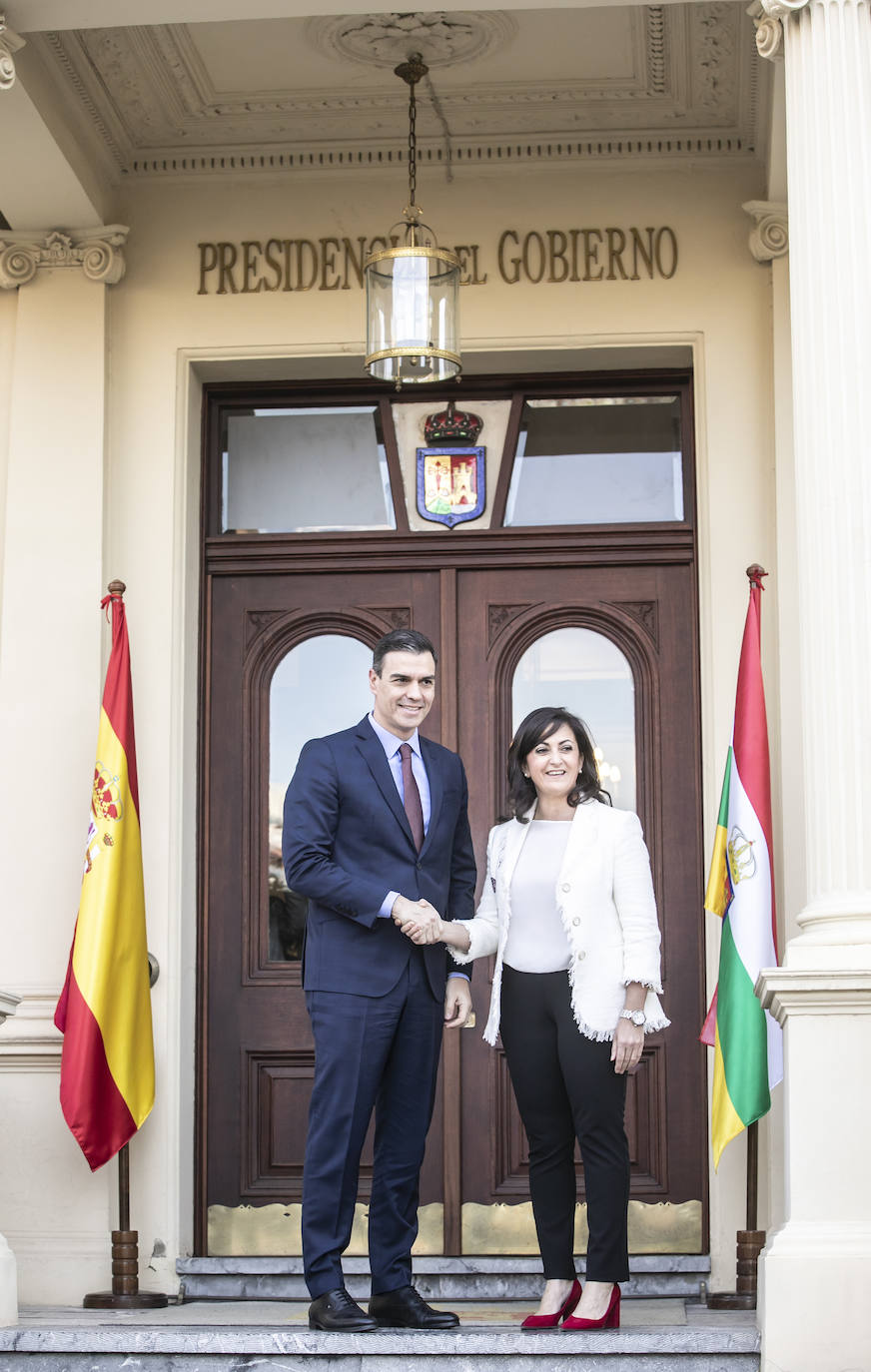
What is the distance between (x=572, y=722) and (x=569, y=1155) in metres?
1.25

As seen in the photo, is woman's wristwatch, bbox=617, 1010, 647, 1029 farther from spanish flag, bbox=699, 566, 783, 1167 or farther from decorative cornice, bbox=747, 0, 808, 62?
decorative cornice, bbox=747, 0, 808, 62

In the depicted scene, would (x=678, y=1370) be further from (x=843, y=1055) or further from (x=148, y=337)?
(x=148, y=337)

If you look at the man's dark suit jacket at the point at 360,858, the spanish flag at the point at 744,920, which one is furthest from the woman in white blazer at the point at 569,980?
the spanish flag at the point at 744,920

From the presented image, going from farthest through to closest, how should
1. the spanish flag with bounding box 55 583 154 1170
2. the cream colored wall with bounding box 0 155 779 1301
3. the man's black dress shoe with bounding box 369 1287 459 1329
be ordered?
the cream colored wall with bounding box 0 155 779 1301 < the spanish flag with bounding box 55 583 154 1170 < the man's black dress shoe with bounding box 369 1287 459 1329

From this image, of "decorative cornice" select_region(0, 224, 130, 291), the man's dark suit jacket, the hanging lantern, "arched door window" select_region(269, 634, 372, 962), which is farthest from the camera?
"arched door window" select_region(269, 634, 372, 962)

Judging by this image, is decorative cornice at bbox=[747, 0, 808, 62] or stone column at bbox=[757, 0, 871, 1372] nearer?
stone column at bbox=[757, 0, 871, 1372]

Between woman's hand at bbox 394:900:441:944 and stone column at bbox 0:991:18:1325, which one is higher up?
woman's hand at bbox 394:900:441:944

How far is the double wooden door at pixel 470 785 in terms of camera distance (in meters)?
7.36

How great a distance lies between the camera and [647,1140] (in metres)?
7.34

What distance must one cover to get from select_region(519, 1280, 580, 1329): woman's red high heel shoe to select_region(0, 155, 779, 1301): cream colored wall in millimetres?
1969

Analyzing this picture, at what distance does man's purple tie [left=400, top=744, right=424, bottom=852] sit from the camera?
562 centimetres

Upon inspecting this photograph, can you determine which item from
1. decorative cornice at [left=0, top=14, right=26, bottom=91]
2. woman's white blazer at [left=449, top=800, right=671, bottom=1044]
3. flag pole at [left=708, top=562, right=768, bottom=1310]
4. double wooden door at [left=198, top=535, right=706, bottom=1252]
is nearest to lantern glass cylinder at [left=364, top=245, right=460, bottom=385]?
double wooden door at [left=198, top=535, right=706, bottom=1252]

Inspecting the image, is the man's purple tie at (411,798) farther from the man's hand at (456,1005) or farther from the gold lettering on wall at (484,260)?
the gold lettering on wall at (484,260)

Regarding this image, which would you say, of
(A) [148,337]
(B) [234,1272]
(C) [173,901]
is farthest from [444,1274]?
(A) [148,337]
